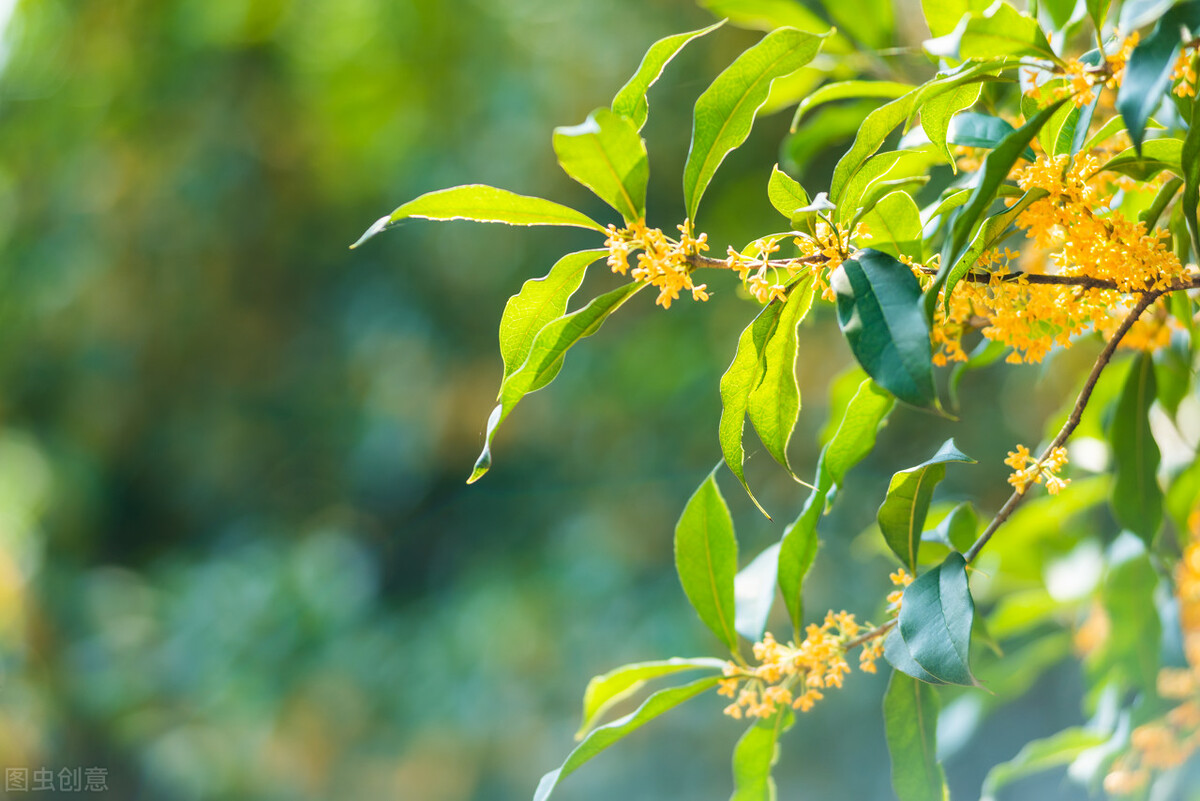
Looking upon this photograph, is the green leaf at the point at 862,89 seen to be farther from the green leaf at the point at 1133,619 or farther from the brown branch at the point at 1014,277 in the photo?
the green leaf at the point at 1133,619

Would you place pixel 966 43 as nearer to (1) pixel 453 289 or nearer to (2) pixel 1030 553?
(2) pixel 1030 553

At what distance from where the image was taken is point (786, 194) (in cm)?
27

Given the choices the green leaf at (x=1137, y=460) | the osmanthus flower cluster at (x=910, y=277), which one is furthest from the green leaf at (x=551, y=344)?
the green leaf at (x=1137, y=460)

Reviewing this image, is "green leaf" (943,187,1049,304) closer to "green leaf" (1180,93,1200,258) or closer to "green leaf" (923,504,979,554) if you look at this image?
"green leaf" (1180,93,1200,258)

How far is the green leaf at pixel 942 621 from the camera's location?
0.24 meters

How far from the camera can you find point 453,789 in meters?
1.68

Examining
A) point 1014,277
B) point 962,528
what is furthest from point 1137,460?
point 1014,277

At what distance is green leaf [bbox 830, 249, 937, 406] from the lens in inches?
8.4

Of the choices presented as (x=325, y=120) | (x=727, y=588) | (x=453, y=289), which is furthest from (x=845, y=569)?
(x=325, y=120)

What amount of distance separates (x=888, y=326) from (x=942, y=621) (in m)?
0.10

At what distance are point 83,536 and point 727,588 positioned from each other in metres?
2.05

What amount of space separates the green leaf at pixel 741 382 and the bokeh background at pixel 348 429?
111cm

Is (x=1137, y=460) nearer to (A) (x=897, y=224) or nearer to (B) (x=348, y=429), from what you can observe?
(A) (x=897, y=224)

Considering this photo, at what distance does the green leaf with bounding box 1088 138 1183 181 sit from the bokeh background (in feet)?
3.47
